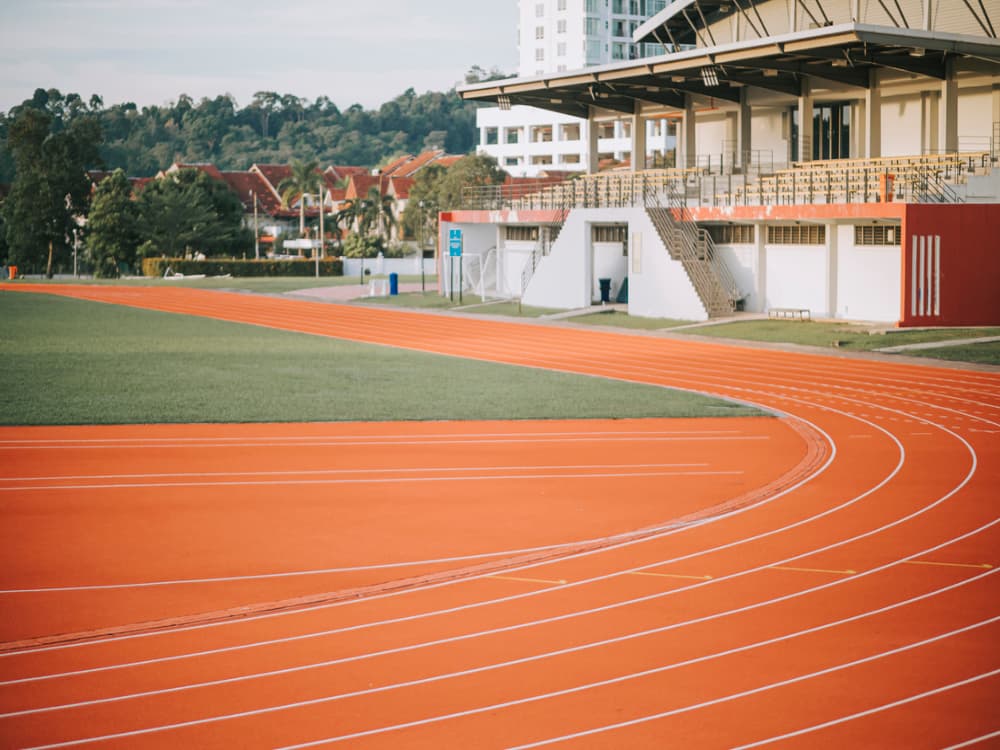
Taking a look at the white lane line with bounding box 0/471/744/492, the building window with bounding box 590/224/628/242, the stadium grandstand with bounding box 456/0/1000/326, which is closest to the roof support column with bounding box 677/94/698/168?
the stadium grandstand with bounding box 456/0/1000/326

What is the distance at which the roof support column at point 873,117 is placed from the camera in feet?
144

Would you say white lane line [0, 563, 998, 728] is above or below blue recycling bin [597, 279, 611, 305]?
below

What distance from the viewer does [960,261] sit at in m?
35.7

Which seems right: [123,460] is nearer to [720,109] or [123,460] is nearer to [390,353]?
[390,353]

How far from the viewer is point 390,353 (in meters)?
32.7

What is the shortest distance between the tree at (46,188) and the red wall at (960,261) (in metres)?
73.8

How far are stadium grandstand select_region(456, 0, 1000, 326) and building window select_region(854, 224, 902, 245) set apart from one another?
2.4 inches

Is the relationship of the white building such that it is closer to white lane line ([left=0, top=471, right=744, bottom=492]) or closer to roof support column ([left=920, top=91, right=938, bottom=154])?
roof support column ([left=920, top=91, right=938, bottom=154])

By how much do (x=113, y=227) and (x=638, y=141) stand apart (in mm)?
50946

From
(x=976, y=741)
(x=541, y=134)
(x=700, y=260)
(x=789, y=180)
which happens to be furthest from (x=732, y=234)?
(x=541, y=134)

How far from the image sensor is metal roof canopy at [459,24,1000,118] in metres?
39.4

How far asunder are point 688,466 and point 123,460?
7.40 m

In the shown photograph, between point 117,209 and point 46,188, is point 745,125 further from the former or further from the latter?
point 46,188

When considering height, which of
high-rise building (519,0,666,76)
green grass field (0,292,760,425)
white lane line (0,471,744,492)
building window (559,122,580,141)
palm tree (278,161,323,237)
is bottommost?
white lane line (0,471,744,492)
